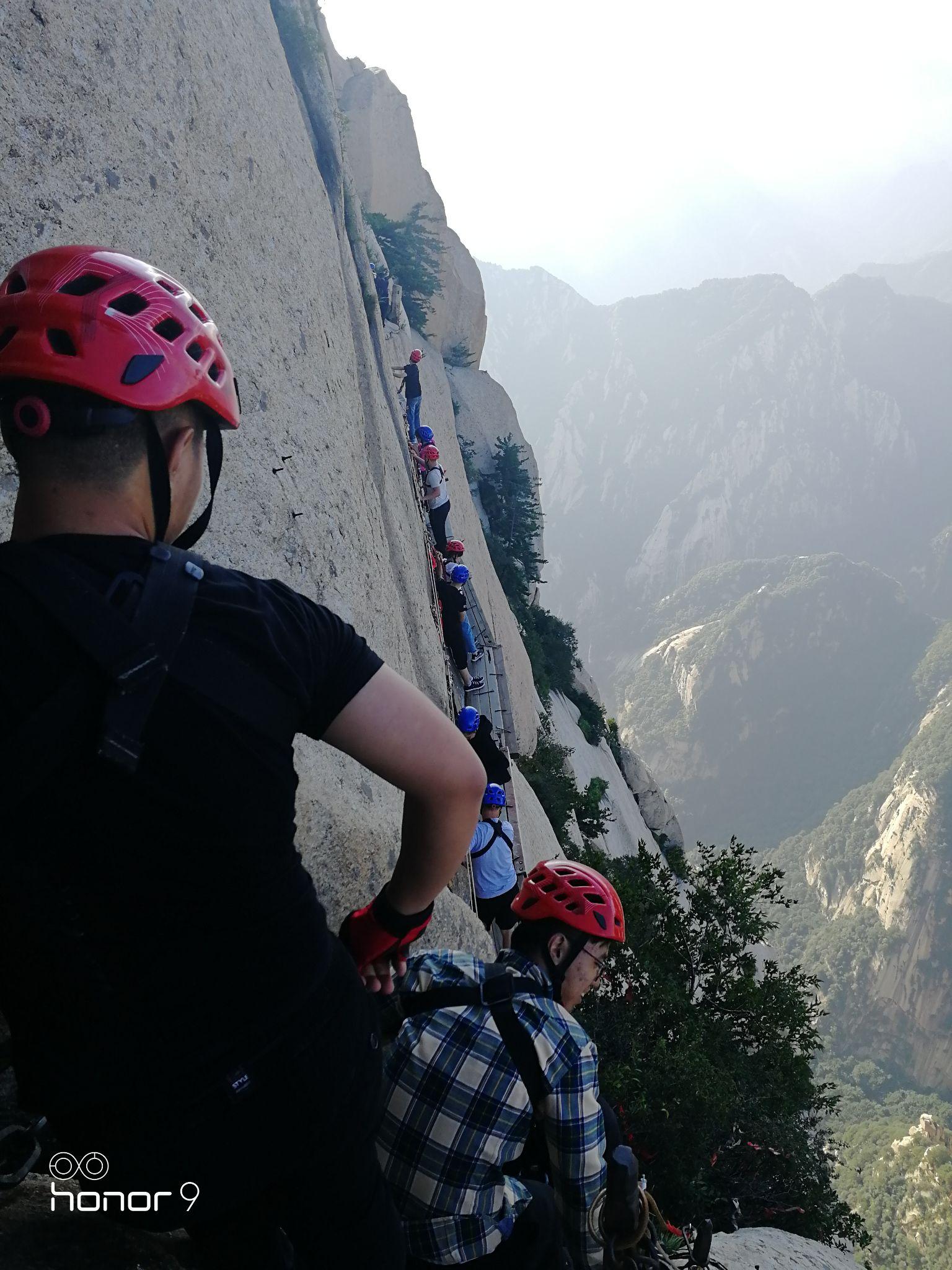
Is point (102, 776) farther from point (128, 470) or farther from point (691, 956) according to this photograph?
point (691, 956)

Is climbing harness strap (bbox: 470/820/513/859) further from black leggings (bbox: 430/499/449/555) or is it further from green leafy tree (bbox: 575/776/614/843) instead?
green leafy tree (bbox: 575/776/614/843)

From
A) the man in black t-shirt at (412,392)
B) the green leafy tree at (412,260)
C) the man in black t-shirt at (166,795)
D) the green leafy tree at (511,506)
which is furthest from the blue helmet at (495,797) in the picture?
the green leafy tree at (412,260)

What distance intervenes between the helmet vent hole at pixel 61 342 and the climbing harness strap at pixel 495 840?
23.2 ft

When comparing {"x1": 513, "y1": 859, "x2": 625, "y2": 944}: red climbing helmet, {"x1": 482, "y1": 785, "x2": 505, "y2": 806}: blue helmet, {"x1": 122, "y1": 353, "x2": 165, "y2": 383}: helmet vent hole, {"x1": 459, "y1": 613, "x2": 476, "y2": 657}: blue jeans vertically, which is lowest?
{"x1": 513, "y1": 859, "x2": 625, "y2": 944}: red climbing helmet

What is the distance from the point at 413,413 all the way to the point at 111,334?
1988 centimetres

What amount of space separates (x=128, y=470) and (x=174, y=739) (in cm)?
56

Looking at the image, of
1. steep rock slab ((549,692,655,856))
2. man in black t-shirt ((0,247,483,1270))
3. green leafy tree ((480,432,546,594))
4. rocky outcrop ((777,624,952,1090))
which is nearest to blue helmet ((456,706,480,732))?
man in black t-shirt ((0,247,483,1270))

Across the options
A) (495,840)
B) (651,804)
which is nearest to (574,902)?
(495,840)

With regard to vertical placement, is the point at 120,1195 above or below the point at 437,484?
below

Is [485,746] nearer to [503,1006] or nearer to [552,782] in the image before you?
[503,1006]

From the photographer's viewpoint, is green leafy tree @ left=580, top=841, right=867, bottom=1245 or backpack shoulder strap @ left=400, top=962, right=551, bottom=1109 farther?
green leafy tree @ left=580, top=841, right=867, bottom=1245

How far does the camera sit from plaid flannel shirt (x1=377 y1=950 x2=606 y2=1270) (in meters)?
2.48

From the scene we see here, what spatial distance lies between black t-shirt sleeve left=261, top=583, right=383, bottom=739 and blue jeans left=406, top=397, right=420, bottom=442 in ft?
61.6

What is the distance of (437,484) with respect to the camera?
15.8 m
